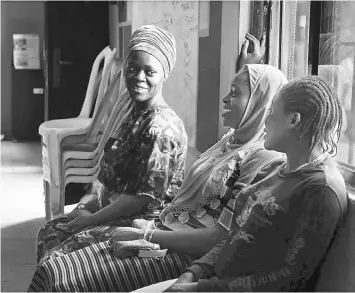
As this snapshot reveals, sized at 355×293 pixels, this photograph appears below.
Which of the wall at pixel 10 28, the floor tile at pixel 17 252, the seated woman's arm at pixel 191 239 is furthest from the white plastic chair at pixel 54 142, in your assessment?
the wall at pixel 10 28

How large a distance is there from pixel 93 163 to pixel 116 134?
1861mm

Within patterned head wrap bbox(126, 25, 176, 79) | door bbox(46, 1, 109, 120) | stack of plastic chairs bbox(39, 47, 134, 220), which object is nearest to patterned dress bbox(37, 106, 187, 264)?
patterned head wrap bbox(126, 25, 176, 79)

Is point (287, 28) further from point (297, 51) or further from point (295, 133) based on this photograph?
point (295, 133)

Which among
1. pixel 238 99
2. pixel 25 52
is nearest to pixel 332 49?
pixel 238 99

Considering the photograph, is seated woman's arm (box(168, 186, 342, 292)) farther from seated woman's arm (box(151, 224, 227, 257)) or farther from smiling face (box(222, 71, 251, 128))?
smiling face (box(222, 71, 251, 128))

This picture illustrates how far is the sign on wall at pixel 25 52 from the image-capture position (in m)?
9.46

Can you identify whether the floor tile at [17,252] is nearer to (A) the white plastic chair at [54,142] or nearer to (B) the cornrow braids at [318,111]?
(A) the white plastic chair at [54,142]

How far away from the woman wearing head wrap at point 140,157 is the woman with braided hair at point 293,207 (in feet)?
2.29

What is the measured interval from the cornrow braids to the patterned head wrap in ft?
3.11

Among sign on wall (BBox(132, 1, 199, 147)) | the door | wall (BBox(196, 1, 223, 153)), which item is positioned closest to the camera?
wall (BBox(196, 1, 223, 153))

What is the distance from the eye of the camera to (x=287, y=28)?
9.46 feet

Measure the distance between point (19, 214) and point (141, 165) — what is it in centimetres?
307

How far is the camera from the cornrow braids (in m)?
1.51

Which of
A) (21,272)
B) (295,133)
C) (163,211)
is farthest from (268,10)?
(21,272)
